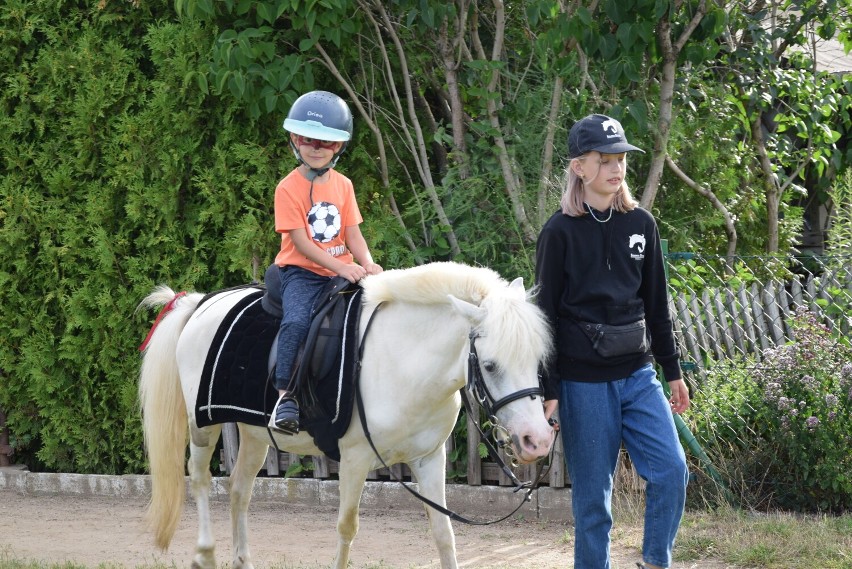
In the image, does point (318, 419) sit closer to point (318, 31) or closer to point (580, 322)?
point (580, 322)

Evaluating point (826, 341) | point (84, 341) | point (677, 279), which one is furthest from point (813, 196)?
point (84, 341)

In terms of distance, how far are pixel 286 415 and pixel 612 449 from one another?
1.51 meters

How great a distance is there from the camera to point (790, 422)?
631 centimetres

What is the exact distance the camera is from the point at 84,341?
27.3ft

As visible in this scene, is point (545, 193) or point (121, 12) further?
point (121, 12)

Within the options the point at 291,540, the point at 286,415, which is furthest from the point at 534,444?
the point at 291,540

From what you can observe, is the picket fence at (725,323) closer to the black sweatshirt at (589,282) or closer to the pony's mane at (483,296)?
the pony's mane at (483,296)

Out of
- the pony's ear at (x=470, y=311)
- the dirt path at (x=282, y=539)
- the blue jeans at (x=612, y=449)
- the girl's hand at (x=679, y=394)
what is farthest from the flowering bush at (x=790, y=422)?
the pony's ear at (x=470, y=311)

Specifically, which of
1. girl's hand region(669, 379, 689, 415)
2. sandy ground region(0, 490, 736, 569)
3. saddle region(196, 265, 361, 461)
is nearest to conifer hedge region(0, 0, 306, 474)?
sandy ground region(0, 490, 736, 569)

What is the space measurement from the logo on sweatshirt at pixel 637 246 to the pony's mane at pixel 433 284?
0.54m

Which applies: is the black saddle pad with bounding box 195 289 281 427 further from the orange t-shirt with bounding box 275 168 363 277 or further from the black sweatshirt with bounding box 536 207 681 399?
the black sweatshirt with bounding box 536 207 681 399

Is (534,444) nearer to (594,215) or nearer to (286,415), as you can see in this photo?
(594,215)

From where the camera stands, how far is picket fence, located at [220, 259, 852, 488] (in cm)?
695

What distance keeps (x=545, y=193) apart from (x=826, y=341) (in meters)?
2.08
